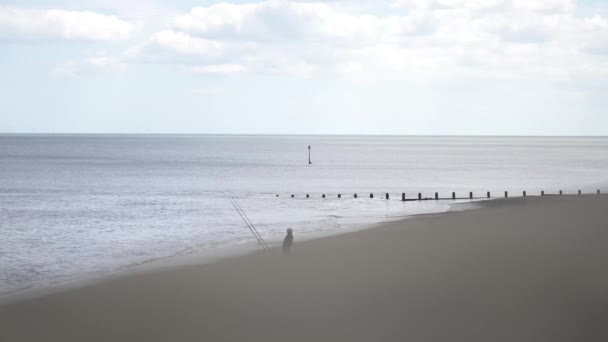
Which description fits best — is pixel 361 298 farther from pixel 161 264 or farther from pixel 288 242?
pixel 161 264

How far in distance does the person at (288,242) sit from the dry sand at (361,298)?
0.93 ft

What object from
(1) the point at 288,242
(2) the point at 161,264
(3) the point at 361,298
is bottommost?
(3) the point at 361,298

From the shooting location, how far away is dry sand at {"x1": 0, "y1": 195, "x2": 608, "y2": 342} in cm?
1344

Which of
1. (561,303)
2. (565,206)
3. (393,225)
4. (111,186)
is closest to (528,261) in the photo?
(561,303)

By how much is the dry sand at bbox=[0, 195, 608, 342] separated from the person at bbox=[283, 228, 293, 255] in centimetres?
28

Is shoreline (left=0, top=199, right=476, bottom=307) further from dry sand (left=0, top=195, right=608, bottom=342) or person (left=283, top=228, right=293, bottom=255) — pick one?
person (left=283, top=228, right=293, bottom=255)

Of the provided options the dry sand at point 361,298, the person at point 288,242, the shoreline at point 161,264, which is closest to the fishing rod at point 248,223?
the shoreline at point 161,264

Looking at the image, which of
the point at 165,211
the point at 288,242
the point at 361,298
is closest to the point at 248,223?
the point at 165,211

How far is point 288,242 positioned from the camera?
20656 mm

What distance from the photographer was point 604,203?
35.6 m

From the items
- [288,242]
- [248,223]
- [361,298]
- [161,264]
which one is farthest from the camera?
[248,223]

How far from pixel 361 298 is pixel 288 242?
542 centimetres

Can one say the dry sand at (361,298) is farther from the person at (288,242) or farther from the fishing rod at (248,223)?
the fishing rod at (248,223)

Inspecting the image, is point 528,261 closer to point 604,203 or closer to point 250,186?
point 604,203
